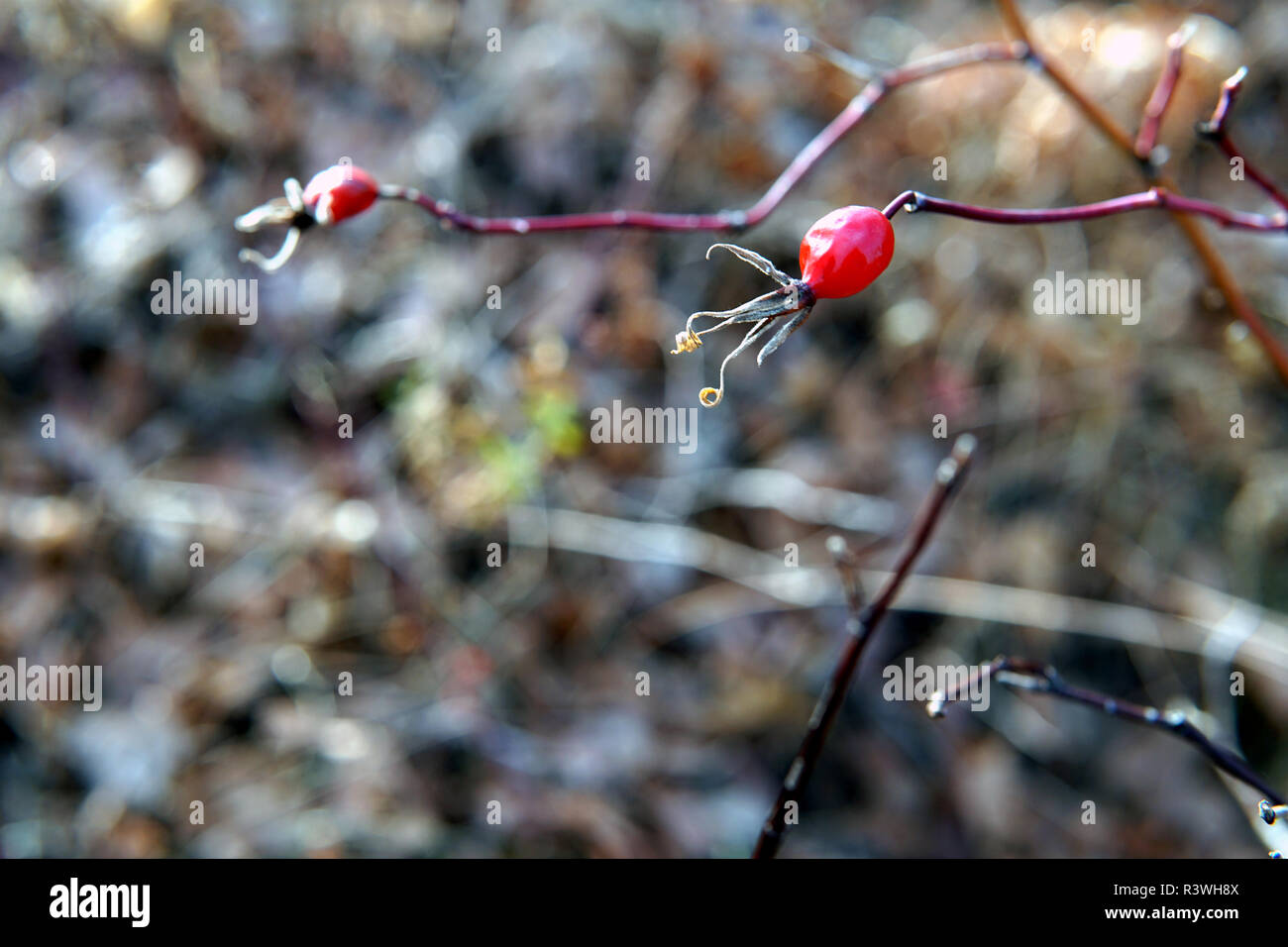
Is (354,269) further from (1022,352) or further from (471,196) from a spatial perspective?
(1022,352)

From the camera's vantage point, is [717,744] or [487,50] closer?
[717,744]

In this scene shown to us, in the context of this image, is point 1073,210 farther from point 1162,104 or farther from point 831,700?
point 831,700

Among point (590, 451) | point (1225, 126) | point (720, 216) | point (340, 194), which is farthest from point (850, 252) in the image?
point (590, 451)

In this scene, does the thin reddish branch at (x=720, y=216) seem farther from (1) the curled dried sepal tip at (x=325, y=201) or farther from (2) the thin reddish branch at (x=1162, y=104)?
(2) the thin reddish branch at (x=1162, y=104)

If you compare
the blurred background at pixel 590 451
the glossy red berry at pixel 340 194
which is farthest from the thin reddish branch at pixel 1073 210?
the blurred background at pixel 590 451

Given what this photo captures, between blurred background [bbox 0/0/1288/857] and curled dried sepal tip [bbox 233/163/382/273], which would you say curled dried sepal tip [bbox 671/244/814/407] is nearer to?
curled dried sepal tip [bbox 233/163/382/273]
